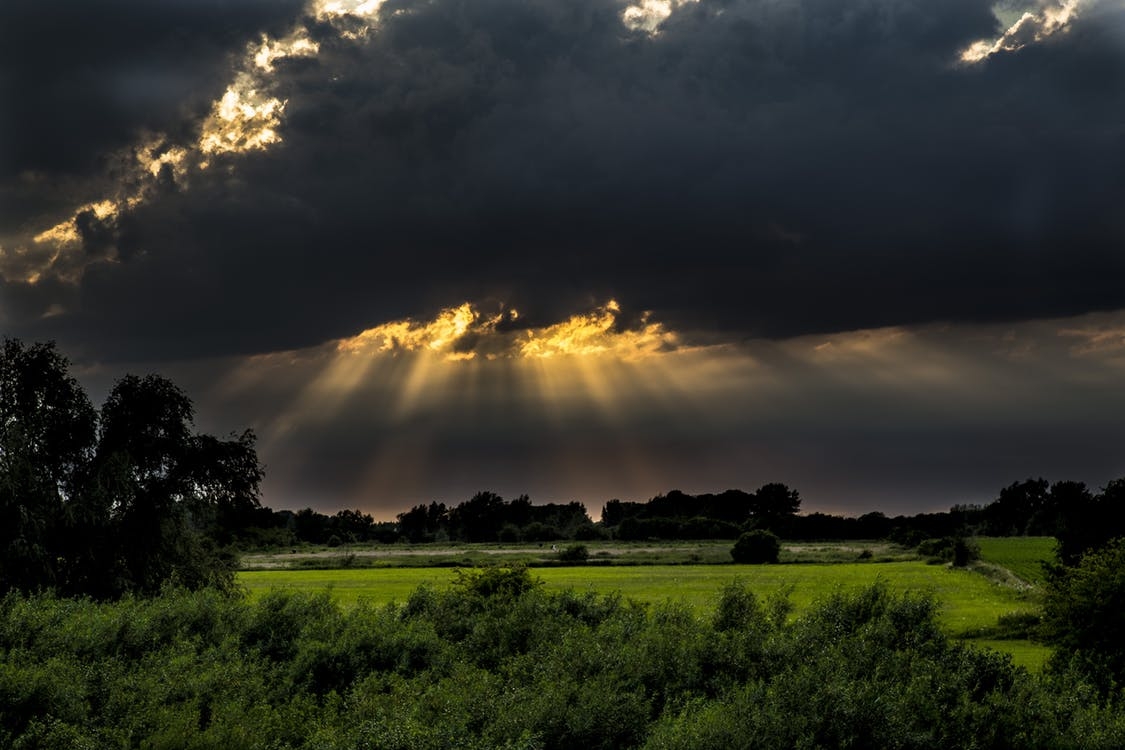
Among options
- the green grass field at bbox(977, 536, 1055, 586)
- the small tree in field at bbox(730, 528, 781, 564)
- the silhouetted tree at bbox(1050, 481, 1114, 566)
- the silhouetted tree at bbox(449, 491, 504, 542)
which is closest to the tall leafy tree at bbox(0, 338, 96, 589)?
the silhouetted tree at bbox(1050, 481, 1114, 566)

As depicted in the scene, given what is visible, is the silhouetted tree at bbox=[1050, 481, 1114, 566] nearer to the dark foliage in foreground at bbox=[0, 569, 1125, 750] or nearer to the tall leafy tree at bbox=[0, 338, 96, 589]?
the dark foliage in foreground at bbox=[0, 569, 1125, 750]

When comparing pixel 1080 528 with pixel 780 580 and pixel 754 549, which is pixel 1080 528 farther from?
pixel 754 549

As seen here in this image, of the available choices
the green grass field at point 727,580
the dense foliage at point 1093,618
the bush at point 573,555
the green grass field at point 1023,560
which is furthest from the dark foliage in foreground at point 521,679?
the bush at point 573,555

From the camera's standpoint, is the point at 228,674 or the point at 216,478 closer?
the point at 228,674

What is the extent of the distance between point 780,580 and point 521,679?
39884 millimetres

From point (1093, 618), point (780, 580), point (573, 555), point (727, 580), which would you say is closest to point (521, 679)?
point (1093, 618)

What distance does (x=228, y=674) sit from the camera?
22.8 meters

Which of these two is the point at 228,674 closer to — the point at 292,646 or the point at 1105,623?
the point at 292,646

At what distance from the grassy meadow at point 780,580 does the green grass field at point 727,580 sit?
71 mm

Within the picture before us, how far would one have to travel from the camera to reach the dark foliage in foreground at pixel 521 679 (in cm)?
1842

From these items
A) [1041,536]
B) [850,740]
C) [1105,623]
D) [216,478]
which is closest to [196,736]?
[850,740]

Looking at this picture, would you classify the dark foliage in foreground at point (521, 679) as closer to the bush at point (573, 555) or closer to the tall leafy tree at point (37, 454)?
the tall leafy tree at point (37, 454)

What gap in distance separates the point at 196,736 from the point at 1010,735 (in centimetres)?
1546

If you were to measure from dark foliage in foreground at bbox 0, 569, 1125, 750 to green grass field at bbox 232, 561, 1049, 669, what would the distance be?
1505 centimetres
